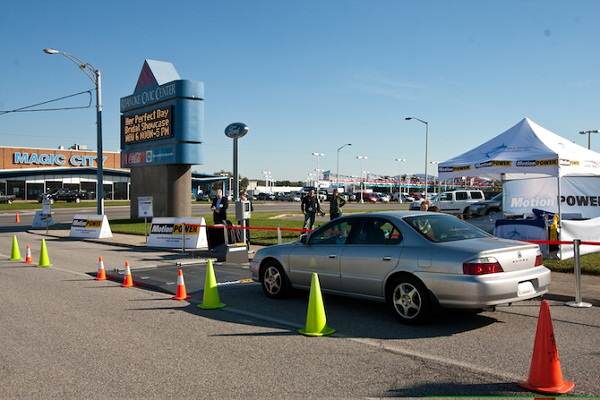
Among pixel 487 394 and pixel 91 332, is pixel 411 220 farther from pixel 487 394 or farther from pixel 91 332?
pixel 91 332

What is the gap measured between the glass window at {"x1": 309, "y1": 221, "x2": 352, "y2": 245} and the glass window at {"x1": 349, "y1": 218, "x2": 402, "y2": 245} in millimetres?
160

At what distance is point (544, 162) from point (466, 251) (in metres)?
8.53

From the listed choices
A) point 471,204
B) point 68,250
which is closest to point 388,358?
point 68,250

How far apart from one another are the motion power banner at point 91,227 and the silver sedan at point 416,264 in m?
15.4

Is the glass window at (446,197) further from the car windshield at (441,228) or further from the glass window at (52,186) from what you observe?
the glass window at (52,186)

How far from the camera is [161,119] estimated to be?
88.0 feet

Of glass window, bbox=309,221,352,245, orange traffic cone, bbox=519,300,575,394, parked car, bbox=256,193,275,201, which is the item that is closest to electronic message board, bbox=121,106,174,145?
glass window, bbox=309,221,352,245

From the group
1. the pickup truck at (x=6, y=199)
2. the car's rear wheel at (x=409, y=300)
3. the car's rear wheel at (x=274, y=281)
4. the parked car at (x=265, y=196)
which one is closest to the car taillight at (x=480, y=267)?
the car's rear wheel at (x=409, y=300)

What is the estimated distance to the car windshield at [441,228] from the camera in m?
7.11

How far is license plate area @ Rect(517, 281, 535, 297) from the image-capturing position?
661 cm

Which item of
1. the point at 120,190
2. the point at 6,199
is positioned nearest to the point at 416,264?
the point at 6,199

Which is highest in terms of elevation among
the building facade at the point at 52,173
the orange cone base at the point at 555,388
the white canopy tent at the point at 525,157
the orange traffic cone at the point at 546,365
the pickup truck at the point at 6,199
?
the building facade at the point at 52,173

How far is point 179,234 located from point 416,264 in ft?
38.6

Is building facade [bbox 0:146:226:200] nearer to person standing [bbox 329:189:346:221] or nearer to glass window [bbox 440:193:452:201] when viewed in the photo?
glass window [bbox 440:193:452:201]
